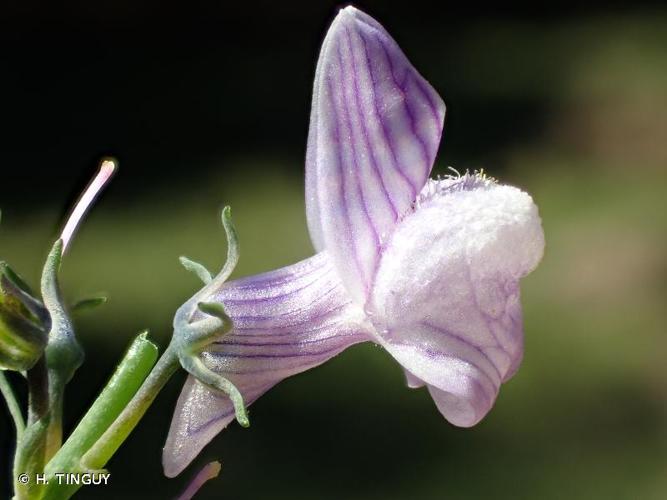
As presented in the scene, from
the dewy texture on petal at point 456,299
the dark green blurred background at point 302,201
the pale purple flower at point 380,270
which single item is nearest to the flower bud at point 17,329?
the pale purple flower at point 380,270

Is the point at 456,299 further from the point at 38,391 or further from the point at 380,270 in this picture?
the point at 38,391

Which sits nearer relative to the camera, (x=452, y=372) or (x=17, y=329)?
(x=17, y=329)

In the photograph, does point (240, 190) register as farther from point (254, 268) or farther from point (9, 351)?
point (9, 351)

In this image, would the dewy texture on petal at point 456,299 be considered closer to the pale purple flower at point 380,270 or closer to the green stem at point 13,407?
the pale purple flower at point 380,270

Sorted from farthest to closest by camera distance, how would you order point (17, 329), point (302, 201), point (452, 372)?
point (302, 201)
point (452, 372)
point (17, 329)

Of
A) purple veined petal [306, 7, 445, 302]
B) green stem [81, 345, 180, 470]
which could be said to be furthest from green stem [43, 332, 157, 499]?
purple veined petal [306, 7, 445, 302]

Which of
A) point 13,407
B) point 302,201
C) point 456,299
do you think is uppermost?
point 302,201

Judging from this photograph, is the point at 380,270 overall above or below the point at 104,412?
above

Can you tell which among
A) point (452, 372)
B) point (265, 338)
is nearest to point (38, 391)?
point (265, 338)
